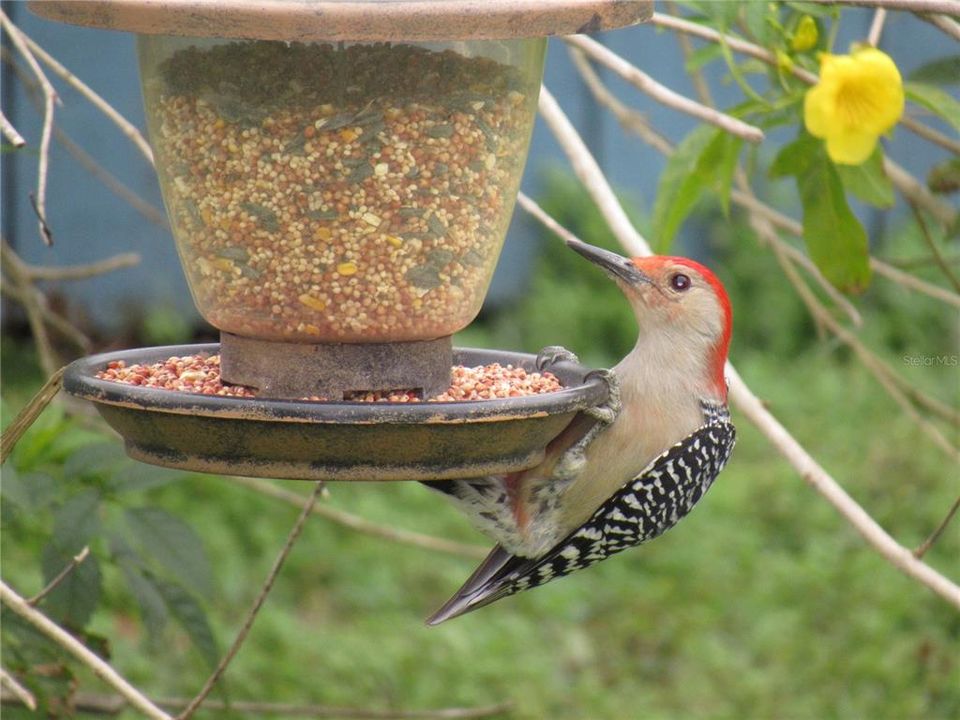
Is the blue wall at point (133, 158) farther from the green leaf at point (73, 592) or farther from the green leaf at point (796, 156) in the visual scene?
the green leaf at point (796, 156)

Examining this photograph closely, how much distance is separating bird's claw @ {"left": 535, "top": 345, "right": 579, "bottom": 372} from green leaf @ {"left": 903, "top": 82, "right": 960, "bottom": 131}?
897 mm

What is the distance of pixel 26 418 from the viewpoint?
2348 millimetres

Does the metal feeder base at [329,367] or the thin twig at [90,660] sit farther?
the metal feeder base at [329,367]

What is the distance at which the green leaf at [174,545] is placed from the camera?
125 inches

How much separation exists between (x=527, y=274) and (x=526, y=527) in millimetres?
6803

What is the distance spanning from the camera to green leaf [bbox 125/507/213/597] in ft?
10.4

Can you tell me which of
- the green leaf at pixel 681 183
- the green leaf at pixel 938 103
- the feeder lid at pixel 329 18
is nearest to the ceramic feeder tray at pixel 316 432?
the feeder lid at pixel 329 18

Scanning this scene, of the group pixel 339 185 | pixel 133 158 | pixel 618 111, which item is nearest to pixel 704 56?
pixel 618 111

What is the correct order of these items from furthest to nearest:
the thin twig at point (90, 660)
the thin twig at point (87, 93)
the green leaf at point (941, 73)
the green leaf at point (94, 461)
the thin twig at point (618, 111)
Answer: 1. the thin twig at point (618, 111)
2. the green leaf at point (941, 73)
3. the green leaf at point (94, 461)
4. the thin twig at point (87, 93)
5. the thin twig at point (90, 660)

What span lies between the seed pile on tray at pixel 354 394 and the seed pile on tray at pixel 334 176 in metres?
0.12

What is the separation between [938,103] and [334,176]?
4.33 feet

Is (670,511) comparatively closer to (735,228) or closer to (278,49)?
(278,49)

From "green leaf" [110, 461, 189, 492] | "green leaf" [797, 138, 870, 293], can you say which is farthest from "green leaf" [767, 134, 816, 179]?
"green leaf" [110, 461, 189, 492]

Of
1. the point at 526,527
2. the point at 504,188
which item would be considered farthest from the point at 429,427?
the point at 526,527
